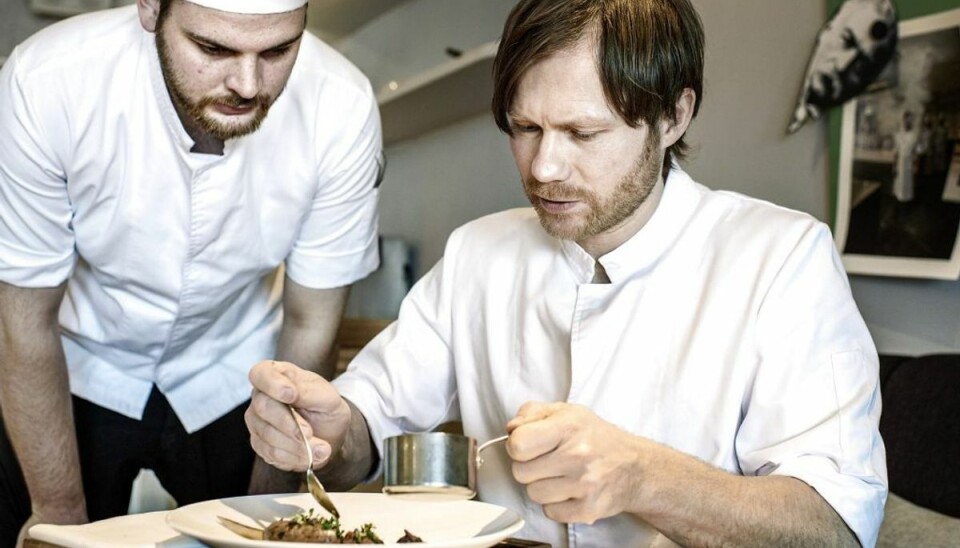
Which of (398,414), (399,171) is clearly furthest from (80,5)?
(398,414)

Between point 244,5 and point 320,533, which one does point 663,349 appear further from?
point 244,5

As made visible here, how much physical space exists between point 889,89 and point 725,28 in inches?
21.4

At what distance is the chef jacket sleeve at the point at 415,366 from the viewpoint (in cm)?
169

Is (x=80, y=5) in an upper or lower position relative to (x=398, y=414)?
upper

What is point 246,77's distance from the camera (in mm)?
1681

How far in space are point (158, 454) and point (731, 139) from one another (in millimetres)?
1417

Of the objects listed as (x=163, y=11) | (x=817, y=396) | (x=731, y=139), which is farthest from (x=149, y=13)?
(x=731, y=139)

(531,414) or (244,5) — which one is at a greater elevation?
(244,5)

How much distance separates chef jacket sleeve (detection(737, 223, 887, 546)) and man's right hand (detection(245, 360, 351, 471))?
51 cm

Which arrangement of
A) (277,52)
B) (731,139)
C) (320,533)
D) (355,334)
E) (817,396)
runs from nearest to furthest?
(320,533) → (817,396) → (277,52) → (731,139) → (355,334)

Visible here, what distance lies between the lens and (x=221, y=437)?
7.14 feet

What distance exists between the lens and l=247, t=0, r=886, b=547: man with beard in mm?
1218

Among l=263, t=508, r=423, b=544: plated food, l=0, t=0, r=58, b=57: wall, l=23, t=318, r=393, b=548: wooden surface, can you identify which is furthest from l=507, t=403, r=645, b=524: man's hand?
l=0, t=0, r=58, b=57: wall

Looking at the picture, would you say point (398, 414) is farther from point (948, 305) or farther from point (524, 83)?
point (948, 305)
